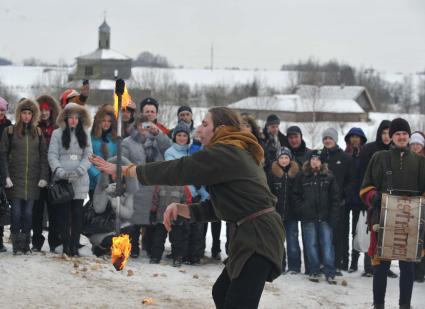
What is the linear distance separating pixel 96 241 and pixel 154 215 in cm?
87

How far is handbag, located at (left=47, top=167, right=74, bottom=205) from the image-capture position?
9234 millimetres

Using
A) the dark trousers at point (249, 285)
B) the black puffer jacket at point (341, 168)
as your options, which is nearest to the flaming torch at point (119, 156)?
the dark trousers at point (249, 285)

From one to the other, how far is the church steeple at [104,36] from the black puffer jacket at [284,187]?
102598 millimetres

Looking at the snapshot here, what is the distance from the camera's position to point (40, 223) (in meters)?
9.80

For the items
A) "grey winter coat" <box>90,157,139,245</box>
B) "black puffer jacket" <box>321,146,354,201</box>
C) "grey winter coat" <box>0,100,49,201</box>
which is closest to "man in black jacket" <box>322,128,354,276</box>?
"black puffer jacket" <box>321,146,354,201</box>

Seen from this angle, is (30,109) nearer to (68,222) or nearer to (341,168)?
(68,222)

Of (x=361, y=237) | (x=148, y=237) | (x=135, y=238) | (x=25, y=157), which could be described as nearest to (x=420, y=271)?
(x=361, y=237)

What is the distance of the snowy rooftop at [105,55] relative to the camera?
10138 cm

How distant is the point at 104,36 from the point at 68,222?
10391cm

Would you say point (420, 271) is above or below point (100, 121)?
below

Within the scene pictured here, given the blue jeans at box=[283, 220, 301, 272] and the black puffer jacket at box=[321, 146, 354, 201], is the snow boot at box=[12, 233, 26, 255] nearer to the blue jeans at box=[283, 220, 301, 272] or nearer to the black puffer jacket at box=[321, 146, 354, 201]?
the blue jeans at box=[283, 220, 301, 272]

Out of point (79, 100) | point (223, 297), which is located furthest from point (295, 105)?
point (223, 297)

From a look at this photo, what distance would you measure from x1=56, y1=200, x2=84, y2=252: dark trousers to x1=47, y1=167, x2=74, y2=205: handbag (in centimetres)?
16

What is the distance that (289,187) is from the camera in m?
10.1
